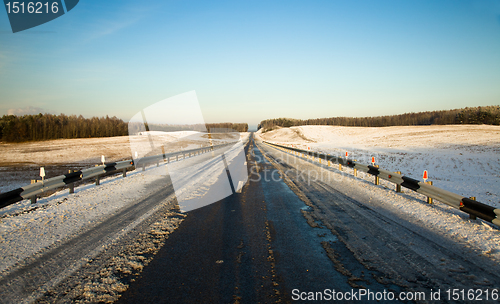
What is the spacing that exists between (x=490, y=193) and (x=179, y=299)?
11277 millimetres

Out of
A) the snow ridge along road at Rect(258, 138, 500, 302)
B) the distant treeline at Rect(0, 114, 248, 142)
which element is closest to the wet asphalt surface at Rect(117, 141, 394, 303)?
the snow ridge along road at Rect(258, 138, 500, 302)

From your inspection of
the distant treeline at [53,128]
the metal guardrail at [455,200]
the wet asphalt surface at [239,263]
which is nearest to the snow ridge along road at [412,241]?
the metal guardrail at [455,200]

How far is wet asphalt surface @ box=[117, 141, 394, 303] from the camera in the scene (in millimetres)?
3043

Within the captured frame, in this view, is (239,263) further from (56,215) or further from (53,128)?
(53,128)

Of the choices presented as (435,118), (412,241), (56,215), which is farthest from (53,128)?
(435,118)

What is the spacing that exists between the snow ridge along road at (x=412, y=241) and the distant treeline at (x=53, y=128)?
55916mm

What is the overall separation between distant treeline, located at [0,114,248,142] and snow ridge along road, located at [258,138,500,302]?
183ft

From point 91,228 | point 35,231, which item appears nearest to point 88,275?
point 91,228

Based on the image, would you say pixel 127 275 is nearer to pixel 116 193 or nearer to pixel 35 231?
pixel 35 231

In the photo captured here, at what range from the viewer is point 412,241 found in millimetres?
4508

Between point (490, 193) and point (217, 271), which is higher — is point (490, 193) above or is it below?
below

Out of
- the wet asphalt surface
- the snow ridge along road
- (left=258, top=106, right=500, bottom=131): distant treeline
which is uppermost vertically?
(left=258, top=106, right=500, bottom=131): distant treeline

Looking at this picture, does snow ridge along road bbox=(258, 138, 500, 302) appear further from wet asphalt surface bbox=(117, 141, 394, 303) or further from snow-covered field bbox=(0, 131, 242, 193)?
snow-covered field bbox=(0, 131, 242, 193)

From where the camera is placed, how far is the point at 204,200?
765 centimetres
